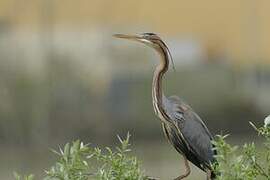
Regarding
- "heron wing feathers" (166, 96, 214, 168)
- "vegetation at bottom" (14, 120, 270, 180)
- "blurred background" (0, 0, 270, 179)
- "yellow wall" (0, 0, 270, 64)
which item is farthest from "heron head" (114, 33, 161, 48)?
"yellow wall" (0, 0, 270, 64)

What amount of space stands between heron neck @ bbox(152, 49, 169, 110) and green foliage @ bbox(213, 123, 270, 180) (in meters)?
0.25

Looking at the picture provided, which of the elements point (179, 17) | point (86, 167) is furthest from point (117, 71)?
point (86, 167)

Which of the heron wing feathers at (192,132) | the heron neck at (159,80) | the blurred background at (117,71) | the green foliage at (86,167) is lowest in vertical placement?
the blurred background at (117,71)

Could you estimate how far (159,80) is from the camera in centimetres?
177

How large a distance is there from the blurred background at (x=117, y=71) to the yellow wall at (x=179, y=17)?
1 centimetres

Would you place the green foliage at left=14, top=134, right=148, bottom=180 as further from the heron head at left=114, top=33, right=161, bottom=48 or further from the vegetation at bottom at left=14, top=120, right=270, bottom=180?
the heron head at left=114, top=33, right=161, bottom=48

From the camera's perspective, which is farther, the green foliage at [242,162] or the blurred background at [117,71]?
the blurred background at [117,71]

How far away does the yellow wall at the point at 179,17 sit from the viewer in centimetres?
897

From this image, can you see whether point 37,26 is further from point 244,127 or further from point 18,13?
point 244,127

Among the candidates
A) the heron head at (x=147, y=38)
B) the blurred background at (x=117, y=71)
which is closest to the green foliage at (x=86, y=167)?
the heron head at (x=147, y=38)

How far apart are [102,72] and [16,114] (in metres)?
1.21

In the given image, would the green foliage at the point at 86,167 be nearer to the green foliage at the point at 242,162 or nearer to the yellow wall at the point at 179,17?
the green foliage at the point at 242,162

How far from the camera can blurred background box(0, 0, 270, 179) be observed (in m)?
8.26

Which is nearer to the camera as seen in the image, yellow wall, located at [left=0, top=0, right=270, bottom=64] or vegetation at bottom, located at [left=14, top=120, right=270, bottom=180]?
vegetation at bottom, located at [left=14, top=120, right=270, bottom=180]
